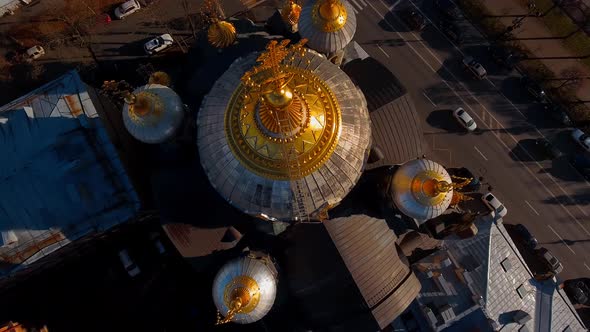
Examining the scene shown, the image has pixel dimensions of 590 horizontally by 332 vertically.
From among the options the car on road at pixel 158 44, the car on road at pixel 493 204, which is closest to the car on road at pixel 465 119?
the car on road at pixel 493 204

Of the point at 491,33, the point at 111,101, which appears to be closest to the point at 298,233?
the point at 111,101

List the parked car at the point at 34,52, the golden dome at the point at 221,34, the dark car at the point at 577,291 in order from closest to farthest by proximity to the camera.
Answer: the golden dome at the point at 221,34 < the dark car at the point at 577,291 < the parked car at the point at 34,52

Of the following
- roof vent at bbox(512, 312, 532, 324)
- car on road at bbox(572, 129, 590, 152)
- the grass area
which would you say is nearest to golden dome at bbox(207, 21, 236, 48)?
roof vent at bbox(512, 312, 532, 324)

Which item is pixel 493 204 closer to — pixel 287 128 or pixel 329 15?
pixel 329 15

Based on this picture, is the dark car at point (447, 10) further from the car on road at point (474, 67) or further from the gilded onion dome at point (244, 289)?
the gilded onion dome at point (244, 289)

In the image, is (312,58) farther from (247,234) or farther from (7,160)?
(7,160)

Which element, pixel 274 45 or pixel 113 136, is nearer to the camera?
pixel 274 45
